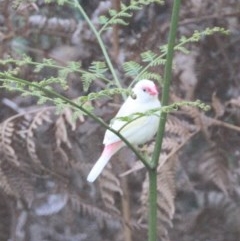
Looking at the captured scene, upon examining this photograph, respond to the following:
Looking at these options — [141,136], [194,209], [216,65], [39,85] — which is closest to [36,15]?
[216,65]

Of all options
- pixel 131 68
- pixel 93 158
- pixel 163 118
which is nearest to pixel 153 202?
pixel 163 118

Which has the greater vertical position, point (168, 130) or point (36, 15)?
point (36, 15)

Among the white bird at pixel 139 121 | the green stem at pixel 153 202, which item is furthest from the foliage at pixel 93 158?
the green stem at pixel 153 202

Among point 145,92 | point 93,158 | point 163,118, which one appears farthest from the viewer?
point 93,158

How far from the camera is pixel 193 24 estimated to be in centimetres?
195

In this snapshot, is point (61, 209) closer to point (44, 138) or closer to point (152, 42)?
point (44, 138)

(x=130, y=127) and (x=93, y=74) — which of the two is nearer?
(x=93, y=74)

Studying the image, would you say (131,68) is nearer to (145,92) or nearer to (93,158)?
(145,92)

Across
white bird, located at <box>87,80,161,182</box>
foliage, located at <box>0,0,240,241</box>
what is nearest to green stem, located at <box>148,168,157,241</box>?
Answer: white bird, located at <box>87,80,161,182</box>

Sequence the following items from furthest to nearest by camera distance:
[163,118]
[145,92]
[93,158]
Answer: [93,158], [145,92], [163,118]

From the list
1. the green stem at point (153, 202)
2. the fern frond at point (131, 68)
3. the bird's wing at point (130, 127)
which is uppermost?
the fern frond at point (131, 68)

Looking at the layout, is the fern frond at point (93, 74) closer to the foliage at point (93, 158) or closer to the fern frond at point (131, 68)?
the fern frond at point (131, 68)

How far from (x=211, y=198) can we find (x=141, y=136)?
1.17m

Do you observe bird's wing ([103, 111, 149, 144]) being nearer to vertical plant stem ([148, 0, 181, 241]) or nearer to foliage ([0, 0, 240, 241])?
vertical plant stem ([148, 0, 181, 241])
